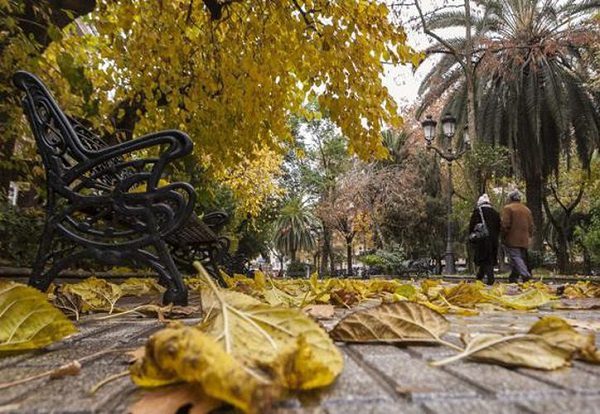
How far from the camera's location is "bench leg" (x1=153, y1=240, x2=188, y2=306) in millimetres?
2176

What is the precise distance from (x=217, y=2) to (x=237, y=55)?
80 centimetres

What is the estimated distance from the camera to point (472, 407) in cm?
75

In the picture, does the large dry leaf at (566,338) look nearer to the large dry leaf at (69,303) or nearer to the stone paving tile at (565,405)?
the stone paving tile at (565,405)

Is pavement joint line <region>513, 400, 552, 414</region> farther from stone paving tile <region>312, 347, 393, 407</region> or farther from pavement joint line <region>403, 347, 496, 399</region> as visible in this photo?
stone paving tile <region>312, 347, 393, 407</region>

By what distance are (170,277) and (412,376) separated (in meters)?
1.48

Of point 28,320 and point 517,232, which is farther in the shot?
point 517,232

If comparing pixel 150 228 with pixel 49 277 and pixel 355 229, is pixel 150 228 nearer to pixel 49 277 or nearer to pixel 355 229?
pixel 49 277

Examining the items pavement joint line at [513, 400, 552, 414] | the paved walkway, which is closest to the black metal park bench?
the paved walkway

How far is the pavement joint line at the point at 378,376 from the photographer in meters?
0.81

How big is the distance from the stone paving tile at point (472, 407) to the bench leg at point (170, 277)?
160 centimetres

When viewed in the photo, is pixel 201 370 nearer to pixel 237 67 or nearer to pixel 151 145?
pixel 151 145

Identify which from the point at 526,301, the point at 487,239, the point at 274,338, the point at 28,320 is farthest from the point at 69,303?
the point at 487,239

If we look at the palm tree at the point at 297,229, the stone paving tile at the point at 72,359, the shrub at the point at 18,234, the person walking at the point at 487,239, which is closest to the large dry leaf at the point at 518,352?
the stone paving tile at the point at 72,359

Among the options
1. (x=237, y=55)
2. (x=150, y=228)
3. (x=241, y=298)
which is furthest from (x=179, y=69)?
(x=241, y=298)
